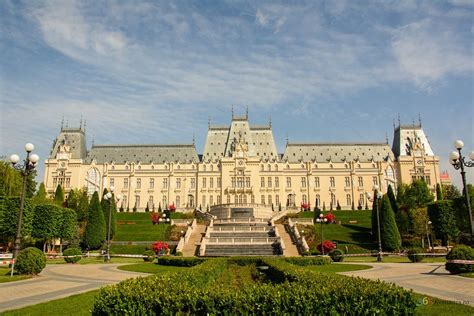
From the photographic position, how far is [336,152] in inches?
3730

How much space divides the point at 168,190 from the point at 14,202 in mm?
50165

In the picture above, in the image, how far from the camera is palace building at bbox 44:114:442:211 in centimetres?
8688

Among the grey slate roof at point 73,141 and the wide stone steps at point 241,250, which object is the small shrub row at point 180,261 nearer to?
the wide stone steps at point 241,250

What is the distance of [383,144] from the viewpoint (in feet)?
317

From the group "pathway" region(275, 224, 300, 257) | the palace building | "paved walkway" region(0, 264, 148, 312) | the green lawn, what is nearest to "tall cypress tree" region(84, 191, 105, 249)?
"pathway" region(275, 224, 300, 257)

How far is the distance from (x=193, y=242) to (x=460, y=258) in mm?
32359

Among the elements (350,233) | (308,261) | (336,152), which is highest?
(336,152)

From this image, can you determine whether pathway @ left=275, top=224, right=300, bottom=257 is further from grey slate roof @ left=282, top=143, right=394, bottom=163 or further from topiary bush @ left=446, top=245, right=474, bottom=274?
grey slate roof @ left=282, top=143, right=394, bottom=163

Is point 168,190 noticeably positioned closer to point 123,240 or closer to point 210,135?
point 210,135

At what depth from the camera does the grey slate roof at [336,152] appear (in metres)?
93.2

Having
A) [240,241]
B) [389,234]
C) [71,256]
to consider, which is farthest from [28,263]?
[389,234]

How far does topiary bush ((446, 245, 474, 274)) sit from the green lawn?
24.3m

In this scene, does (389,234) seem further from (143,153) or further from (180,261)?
(143,153)

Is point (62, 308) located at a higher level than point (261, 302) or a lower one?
lower
